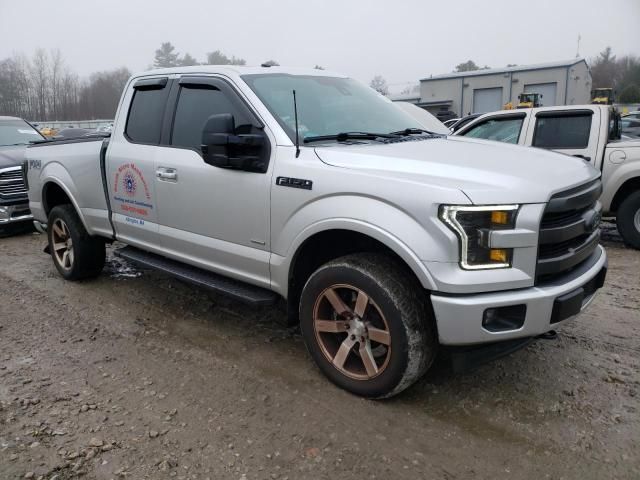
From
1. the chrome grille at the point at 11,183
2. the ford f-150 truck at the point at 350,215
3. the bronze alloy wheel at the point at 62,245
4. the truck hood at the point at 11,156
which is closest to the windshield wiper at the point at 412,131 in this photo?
the ford f-150 truck at the point at 350,215

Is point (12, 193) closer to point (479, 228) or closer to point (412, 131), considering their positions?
point (412, 131)

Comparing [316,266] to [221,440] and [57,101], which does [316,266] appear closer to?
[221,440]

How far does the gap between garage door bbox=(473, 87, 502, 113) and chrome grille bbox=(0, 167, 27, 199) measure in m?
32.5

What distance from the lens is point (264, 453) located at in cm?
266

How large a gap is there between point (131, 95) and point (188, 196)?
1466 mm

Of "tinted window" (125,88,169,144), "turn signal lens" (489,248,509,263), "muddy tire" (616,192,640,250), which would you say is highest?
"tinted window" (125,88,169,144)

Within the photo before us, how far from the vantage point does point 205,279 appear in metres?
3.86

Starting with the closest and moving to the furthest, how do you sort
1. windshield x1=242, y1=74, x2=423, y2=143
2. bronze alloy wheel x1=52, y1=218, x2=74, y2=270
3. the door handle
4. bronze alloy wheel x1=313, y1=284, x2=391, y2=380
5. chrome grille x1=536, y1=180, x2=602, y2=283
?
chrome grille x1=536, y1=180, x2=602, y2=283 → bronze alloy wheel x1=313, y1=284, x2=391, y2=380 → windshield x1=242, y1=74, x2=423, y2=143 → the door handle → bronze alloy wheel x1=52, y1=218, x2=74, y2=270

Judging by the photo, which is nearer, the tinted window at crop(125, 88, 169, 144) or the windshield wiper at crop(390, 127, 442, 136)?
the windshield wiper at crop(390, 127, 442, 136)

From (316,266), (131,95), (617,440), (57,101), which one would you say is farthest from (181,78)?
(57,101)

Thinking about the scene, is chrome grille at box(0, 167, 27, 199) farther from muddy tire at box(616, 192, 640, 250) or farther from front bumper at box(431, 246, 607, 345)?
muddy tire at box(616, 192, 640, 250)

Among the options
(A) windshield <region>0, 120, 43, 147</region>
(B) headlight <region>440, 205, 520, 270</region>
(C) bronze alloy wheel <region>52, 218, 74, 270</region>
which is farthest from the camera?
(A) windshield <region>0, 120, 43, 147</region>

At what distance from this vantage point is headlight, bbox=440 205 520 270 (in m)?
2.54

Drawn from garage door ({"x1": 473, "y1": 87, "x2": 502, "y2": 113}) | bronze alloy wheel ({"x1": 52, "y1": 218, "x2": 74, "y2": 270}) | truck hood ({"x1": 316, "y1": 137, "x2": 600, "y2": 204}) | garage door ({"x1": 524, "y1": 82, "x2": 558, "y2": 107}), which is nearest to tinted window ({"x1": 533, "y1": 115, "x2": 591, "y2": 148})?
truck hood ({"x1": 316, "y1": 137, "x2": 600, "y2": 204})
